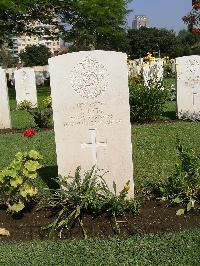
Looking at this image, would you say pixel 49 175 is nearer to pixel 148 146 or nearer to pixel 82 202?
pixel 82 202

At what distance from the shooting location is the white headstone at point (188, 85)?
10695 millimetres

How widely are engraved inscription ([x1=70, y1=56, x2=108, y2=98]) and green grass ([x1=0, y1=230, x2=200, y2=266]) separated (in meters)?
1.59

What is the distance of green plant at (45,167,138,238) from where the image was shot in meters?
4.70

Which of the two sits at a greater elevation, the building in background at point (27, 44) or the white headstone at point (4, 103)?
the building in background at point (27, 44)

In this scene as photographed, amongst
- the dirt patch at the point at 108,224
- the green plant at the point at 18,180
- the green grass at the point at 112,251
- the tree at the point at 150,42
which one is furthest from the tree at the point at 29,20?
the tree at the point at 150,42

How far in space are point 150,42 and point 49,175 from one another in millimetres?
54241

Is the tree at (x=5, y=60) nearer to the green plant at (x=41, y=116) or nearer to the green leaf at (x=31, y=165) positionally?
the green plant at (x=41, y=116)

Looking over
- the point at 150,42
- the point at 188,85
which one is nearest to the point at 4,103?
the point at 188,85

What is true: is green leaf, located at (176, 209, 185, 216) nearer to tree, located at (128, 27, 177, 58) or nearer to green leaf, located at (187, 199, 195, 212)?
green leaf, located at (187, 199, 195, 212)

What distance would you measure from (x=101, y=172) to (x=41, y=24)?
22866 mm

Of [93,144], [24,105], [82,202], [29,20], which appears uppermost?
[29,20]

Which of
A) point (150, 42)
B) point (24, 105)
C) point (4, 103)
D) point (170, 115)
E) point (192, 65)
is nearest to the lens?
point (192, 65)

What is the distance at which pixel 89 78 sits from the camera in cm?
497

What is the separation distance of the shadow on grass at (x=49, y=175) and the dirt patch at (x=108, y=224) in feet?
3.42
